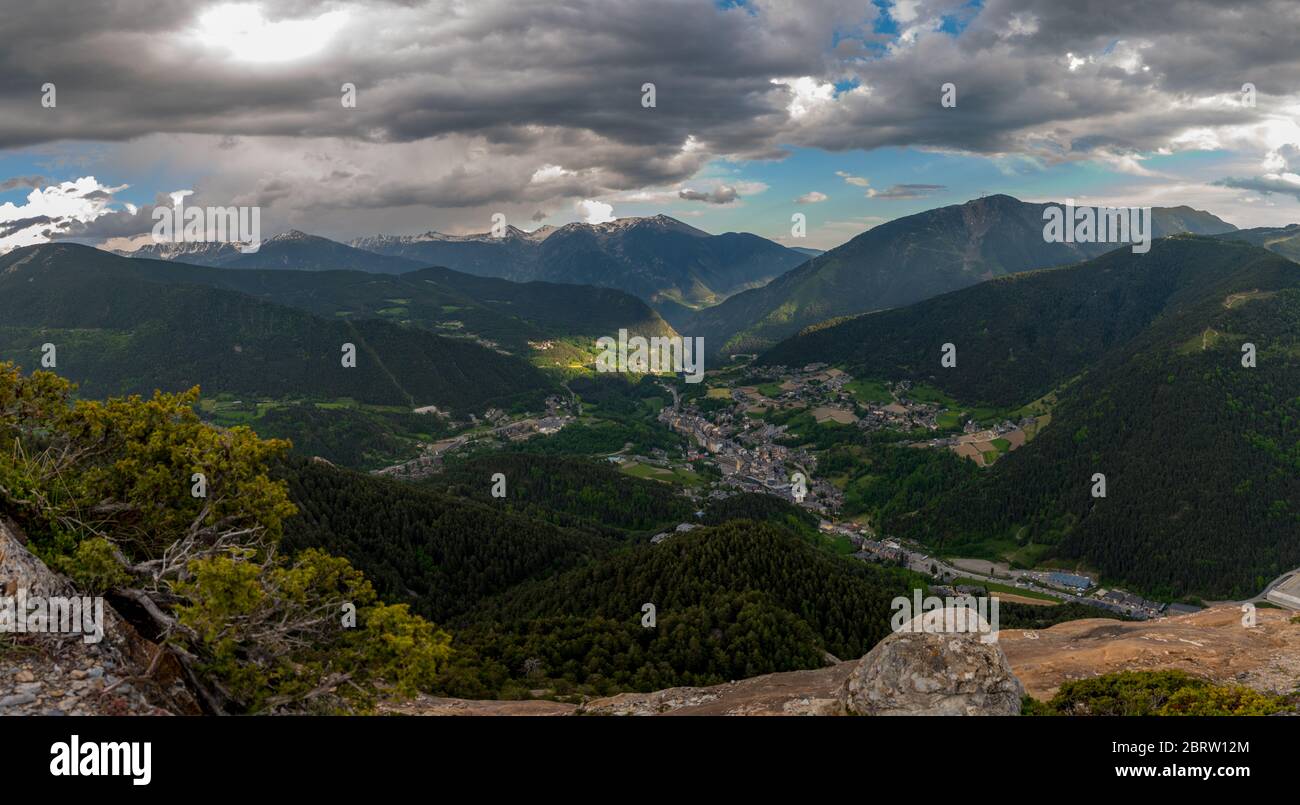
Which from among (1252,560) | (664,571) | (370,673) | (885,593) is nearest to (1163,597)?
(1252,560)

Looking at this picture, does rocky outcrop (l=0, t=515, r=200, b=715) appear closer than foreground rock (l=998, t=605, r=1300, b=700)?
Yes

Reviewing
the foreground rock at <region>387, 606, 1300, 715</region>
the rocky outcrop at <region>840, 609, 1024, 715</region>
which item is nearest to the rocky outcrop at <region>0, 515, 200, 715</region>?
the foreground rock at <region>387, 606, 1300, 715</region>

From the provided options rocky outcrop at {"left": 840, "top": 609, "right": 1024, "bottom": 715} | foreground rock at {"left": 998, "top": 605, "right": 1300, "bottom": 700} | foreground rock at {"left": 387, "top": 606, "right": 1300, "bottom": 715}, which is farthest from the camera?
foreground rock at {"left": 998, "top": 605, "right": 1300, "bottom": 700}

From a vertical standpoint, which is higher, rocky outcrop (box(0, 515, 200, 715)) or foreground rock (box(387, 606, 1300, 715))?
rocky outcrop (box(0, 515, 200, 715))

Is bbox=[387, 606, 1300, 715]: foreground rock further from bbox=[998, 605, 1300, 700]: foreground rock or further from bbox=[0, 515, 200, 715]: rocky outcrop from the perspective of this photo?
bbox=[0, 515, 200, 715]: rocky outcrop

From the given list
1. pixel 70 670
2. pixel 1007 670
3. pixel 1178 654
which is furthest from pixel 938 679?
pixel 70 670

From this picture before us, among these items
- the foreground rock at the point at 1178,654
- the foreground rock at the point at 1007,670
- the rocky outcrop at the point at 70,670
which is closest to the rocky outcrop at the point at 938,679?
the foreground rock at the point at 1007,670

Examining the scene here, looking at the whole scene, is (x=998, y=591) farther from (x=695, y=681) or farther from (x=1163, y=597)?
(x=695, y=681)

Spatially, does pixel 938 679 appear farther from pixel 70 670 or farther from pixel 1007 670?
pixel 70 670

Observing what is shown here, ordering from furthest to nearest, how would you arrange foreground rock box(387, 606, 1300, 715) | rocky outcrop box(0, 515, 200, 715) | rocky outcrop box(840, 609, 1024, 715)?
1. foreground rock box(387, 606, 1300, 715)
2. rocky outcrop box(840, 609, 1024, 715)
3. rocky outcrop box(0, 515, 200, 715)
